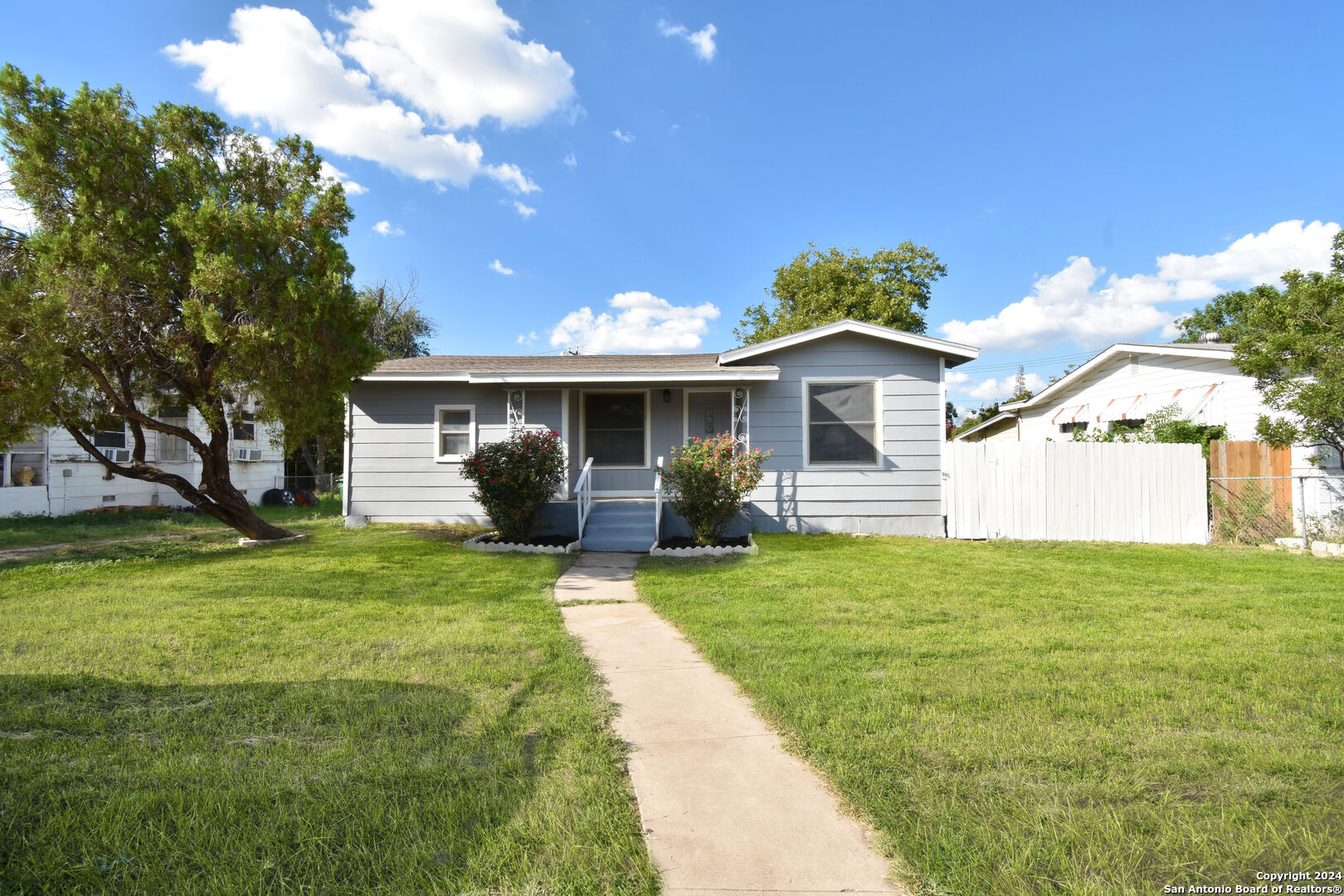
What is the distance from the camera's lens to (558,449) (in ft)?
33.0

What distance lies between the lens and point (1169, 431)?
11.7 meters

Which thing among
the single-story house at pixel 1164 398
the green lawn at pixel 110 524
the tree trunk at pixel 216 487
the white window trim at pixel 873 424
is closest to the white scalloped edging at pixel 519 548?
the tree trunk at pixel 216 487

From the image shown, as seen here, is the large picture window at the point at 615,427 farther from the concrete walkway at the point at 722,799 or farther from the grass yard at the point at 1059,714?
the concrete walkway at the point at 722,799

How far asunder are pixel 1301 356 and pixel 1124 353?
4.64 meters

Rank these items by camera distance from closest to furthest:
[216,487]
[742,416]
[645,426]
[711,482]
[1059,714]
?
1. [1059,714]
2. [711,482]
3. [216,487]
4. [742,416]
5. [645,426]

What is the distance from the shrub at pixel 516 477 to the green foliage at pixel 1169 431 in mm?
10667

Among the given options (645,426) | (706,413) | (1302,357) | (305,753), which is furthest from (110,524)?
(1302,357)

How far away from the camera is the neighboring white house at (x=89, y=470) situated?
14383mm

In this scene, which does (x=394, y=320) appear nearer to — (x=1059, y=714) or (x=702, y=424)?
(x=702, y=424)

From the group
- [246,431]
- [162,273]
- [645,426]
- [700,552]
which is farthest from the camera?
[246,431]

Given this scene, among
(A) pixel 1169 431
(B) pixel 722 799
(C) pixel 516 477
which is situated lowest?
(B) pixel 722 799

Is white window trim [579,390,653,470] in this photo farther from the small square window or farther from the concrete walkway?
the concrete walkway

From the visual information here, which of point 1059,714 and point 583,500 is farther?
point 583,500

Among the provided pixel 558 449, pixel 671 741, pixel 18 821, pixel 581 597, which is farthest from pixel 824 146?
pixel 18 821
